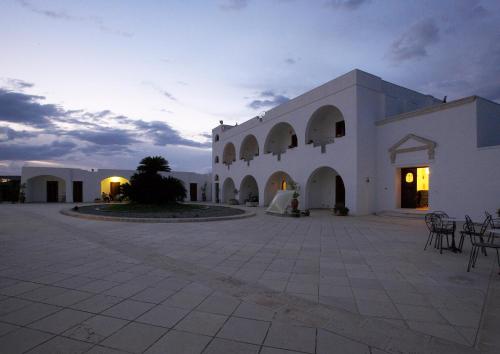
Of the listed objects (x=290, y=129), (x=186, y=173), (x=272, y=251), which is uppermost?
(x=290, y=129)

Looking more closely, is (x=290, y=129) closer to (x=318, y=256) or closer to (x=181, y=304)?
(x=318, y=256)

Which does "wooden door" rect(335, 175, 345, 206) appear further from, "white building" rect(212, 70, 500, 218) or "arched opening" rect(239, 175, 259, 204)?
"arched opening" rect(239, 175, 259, 204)

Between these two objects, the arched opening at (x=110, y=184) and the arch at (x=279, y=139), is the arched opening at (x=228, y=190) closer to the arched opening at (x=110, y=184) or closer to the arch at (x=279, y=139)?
the arch at (x=279, y=139)

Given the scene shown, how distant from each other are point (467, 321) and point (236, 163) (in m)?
23.5

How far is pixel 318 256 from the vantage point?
572cm

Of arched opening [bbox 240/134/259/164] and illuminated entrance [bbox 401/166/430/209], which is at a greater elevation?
arched opening [bbox 240/134/259/164]

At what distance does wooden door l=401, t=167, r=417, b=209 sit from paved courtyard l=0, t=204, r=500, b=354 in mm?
8725

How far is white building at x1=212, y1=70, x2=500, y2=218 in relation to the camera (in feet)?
36.2

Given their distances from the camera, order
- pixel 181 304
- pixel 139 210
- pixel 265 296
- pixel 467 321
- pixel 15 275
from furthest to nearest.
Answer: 1. pixel 139 210
2. pixel 15 275
3. pixel 265 296
4. pixel 181 304
5. pixel 467 321

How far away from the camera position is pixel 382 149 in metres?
14.5

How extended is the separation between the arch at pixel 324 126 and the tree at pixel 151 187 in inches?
358

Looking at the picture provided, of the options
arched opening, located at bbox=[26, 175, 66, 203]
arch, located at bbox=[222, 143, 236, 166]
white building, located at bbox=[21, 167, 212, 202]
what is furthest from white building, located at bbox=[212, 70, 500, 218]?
arched opening, located at bbox=[26, 175, 66, 203]

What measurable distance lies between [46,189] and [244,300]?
3202 cm

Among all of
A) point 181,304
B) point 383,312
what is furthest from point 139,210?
point 383,312
